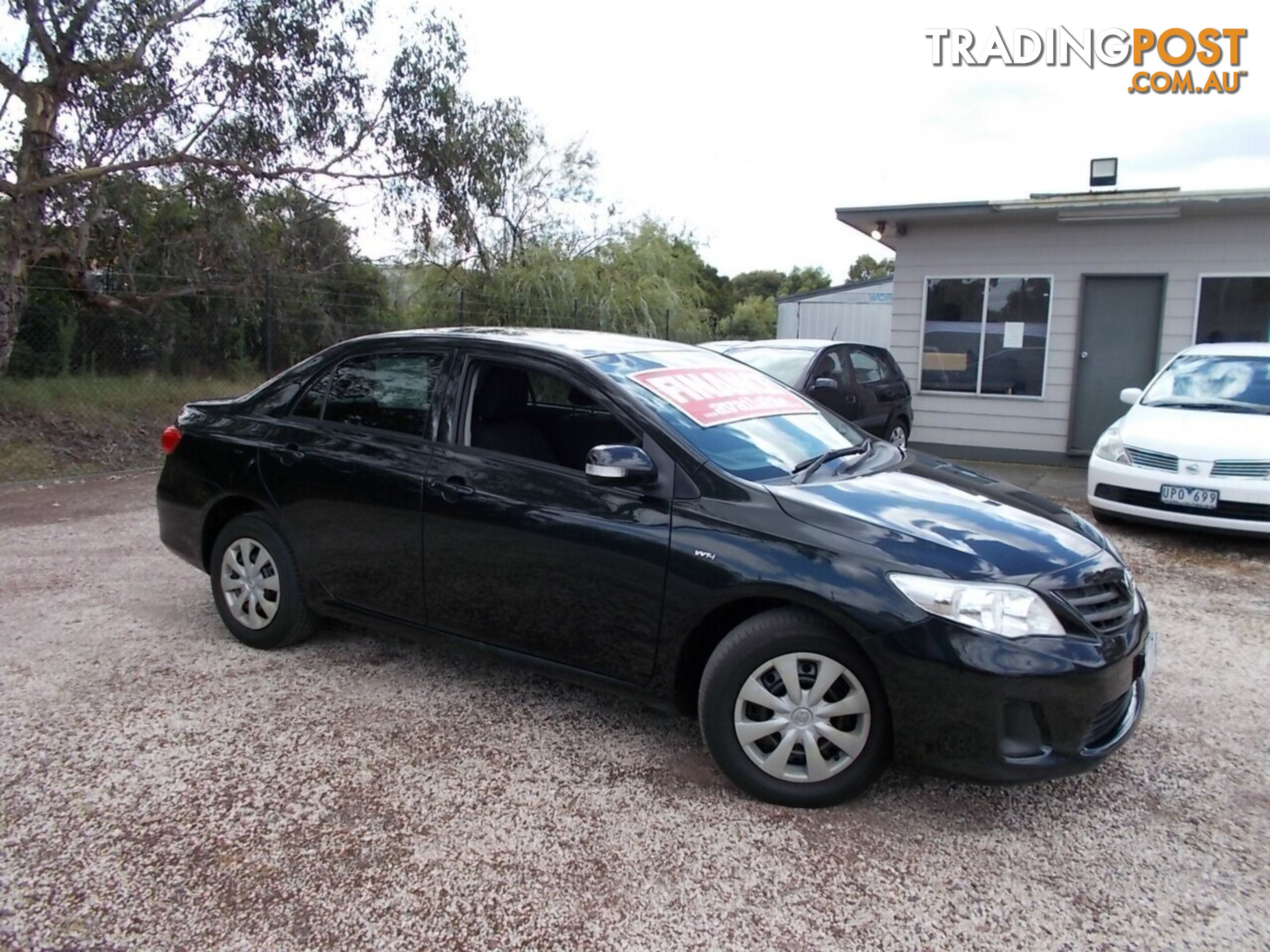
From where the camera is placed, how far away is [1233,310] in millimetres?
10328

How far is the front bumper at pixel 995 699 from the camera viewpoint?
107 inches

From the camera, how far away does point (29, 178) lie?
9.82m

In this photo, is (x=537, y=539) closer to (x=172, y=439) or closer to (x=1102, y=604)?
(x=1102, y=604)

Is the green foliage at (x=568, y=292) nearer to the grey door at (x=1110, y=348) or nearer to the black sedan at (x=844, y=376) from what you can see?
the black sedan at (x=844, y=376)

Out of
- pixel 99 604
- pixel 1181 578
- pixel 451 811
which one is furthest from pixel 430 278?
pixel 451 811

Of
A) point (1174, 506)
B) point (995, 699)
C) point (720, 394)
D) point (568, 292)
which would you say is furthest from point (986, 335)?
point (995, 699)

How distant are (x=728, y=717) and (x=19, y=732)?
2.72 metres

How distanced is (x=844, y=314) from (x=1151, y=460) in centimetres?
2268

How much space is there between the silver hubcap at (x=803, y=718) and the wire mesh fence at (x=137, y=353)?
8.55m

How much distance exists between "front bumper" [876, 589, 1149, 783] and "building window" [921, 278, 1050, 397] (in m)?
9.27

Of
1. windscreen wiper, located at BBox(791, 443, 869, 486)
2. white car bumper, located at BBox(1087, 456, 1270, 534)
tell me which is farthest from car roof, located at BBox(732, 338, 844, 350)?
windscreen wiper, located at BBox(791, 443, 869, 486)

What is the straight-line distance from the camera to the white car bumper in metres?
6.29

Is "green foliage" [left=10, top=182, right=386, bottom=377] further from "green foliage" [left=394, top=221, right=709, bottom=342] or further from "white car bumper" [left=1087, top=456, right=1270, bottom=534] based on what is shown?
"white car bumper" [left=1087, top=456, right=1270, bottom=534]

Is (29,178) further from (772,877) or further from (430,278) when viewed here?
(772,877)
